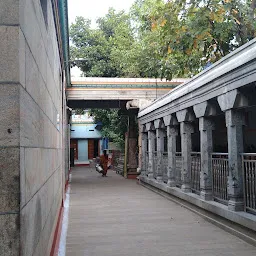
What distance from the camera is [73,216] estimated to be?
8062 millimetres

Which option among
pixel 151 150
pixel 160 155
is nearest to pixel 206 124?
pixel 160 155

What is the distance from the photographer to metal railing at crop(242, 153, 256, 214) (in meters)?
5.69

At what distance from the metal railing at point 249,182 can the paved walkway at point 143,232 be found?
601 mm

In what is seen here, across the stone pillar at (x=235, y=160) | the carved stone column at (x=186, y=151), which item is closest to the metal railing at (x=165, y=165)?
the carved stone column at (x=186, y=151)

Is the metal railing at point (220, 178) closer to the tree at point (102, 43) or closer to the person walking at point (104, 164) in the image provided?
the person walking at point (104, 164)

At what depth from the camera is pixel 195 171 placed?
8.43m

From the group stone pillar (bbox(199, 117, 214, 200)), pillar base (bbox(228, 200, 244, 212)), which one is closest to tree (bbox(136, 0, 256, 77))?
stone pillar (bbox(199, 117, 214, 200))

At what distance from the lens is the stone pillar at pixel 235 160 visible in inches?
239

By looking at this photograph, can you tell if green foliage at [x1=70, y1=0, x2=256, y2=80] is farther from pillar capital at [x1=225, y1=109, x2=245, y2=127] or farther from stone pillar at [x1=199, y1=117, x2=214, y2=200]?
pillar capital at [x1=225, y1=109, x2=245, y2=127]

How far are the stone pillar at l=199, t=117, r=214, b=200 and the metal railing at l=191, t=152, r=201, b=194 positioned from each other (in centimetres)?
66

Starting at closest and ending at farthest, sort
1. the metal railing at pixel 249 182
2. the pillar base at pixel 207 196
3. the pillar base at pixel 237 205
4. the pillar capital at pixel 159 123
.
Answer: the metal railing at pixel 249 182
the pillar base at pixel 237 205
the pillar base at pixel 207 196
the pillar capital at pixel 159 123

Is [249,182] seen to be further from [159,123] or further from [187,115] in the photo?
[159,123]

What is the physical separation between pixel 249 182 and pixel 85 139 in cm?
2887

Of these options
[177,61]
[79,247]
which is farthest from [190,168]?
[177,61]
